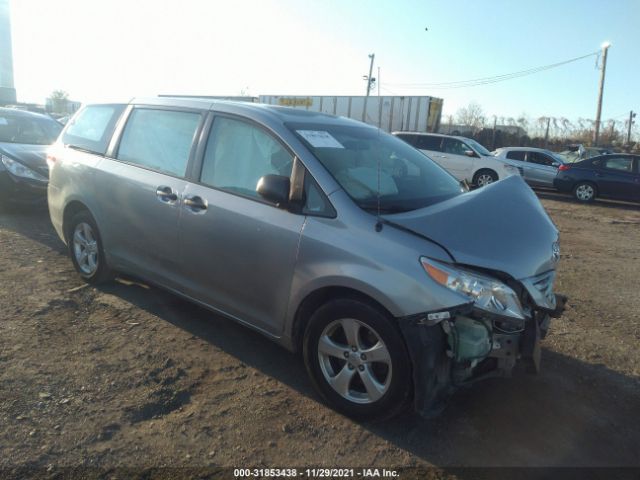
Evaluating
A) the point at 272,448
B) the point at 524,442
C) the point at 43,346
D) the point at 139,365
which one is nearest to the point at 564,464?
the point at 524,442

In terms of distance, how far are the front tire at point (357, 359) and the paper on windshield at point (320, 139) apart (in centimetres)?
110

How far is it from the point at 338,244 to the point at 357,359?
66 centimetres

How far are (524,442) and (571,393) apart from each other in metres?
0.78

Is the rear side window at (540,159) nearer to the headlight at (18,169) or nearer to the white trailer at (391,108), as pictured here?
the white trailer at (391,108)

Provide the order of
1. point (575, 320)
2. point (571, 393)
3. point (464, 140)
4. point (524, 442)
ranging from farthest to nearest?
1. point (464, 140)
2. point (575, 320)
3. point (571, 393)
4. point (524, 442)

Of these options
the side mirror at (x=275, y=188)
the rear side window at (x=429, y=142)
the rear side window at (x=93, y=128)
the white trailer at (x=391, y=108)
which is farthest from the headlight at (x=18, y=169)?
the white trailer at (x=391, y=108)

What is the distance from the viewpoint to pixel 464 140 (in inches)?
639

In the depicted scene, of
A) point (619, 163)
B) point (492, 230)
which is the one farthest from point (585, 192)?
point (492, 230)

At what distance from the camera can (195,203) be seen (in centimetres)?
370

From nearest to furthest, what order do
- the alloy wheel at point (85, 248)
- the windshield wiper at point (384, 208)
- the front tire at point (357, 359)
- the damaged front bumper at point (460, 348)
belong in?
the damaged front bumper at point (460, 348)
the front tire at point (357, 359)
the windshield wiper at point (384, 208)
the alloy wheel at point (85, 248)

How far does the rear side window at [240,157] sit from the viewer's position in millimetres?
3459

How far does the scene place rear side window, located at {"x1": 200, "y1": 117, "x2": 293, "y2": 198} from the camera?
136 inches

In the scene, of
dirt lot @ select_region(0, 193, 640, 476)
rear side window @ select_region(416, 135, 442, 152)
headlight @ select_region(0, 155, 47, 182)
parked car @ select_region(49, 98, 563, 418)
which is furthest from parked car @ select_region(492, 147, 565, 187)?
parked car @ select_region(49, 98, 563, 418)

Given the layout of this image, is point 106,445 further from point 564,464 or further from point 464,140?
point 464,140
